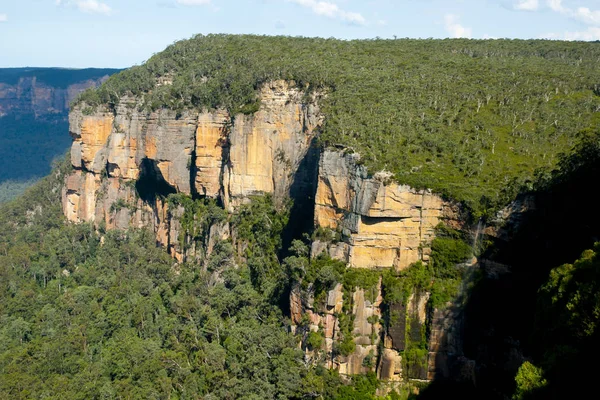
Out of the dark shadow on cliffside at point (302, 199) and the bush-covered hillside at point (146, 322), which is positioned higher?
the dark shadow on cliffside at point (302, 199)

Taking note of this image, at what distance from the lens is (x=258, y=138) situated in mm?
47000

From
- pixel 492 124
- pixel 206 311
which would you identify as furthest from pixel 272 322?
pixel 492 124

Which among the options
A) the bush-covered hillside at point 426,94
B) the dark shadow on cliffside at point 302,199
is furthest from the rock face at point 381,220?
the dark shadow on cliffside at point 302,199

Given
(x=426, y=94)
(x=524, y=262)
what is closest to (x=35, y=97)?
(x=426, y=94)

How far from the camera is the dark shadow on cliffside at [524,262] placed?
28.8 metres

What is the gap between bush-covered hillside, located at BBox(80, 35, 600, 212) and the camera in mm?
35500

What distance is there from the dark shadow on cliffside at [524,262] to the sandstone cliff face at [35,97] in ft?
505

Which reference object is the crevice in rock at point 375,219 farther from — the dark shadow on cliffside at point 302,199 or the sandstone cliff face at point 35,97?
the sandstone cliff face at point 35,97

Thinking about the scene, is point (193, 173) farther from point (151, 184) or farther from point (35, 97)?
point (35, 97)

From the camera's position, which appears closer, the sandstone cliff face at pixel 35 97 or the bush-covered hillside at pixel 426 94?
the bush-covered hillside at pixel 426 94

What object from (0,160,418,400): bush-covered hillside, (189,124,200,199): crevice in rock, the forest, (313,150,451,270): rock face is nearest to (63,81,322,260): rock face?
(189,124,200,199): crevice in rock

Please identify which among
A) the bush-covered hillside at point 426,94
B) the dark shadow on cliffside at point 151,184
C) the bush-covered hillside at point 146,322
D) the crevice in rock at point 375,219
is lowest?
the bush-covered hillside at point 146,322

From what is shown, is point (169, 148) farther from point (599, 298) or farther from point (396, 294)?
point (599, 298)

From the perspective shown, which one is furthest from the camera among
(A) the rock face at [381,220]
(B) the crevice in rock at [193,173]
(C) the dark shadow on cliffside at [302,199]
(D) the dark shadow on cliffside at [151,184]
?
(D) the dark shadow on cliffside at [151,184]
